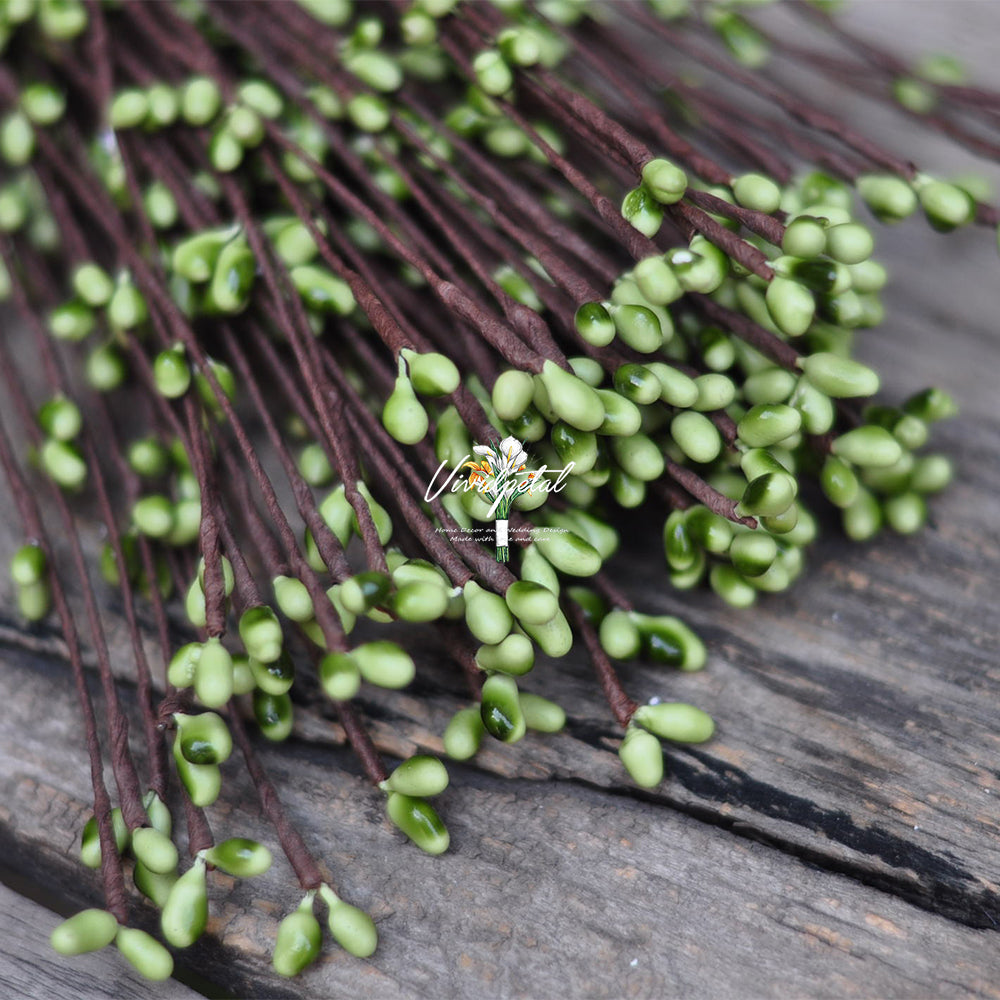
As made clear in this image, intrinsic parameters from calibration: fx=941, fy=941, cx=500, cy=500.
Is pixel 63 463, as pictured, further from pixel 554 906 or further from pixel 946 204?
pixel 946 204

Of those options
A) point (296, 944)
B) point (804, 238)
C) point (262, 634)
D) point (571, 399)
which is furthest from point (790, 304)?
point (296, 944)

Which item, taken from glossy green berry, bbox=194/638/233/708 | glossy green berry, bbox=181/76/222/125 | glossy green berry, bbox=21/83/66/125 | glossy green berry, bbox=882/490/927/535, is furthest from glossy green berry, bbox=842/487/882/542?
glossy green berry, bbox=21/83/66/125

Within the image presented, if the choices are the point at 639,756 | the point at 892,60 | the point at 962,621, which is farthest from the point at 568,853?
the point at 892,60

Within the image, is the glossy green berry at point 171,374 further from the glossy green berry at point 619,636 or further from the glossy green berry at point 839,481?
the glossy green berry at point 839,481

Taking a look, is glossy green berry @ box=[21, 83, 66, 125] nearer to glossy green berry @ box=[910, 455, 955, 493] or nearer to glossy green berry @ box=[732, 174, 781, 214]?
glossy green berry @ box=[732, 174, 781, 214]

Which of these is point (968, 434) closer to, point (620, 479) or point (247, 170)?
point (620, 479)

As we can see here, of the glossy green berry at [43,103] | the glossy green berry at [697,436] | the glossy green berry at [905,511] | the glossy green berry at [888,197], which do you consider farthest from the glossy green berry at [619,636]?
the glossy green berry at [43,103]
